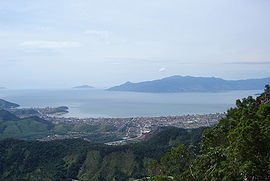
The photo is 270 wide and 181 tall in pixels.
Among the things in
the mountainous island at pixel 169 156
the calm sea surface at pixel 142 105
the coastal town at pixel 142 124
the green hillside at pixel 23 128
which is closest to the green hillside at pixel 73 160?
the mountainous island at pixel 169 156

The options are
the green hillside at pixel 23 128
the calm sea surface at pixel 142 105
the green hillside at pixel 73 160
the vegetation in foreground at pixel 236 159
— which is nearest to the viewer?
the vegetation in foreground at pixel 236 159

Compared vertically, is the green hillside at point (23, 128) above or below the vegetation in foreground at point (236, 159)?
below

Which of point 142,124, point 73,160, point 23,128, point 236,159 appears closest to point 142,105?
point 142,124

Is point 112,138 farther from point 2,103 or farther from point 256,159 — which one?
point 2,103

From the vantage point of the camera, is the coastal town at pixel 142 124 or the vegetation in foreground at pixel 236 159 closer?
the vegetation in foreground at pixel 236 159

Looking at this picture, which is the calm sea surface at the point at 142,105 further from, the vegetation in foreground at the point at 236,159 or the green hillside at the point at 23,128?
the vegetation in foreground at the point at 236,159

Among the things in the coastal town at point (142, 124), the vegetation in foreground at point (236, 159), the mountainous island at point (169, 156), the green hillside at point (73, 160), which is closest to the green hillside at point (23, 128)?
the mountainous island at point (169, 156)

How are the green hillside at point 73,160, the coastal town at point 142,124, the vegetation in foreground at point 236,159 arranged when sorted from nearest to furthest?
the vegetation in foreground at point 236,159
the green hillside at point 73,160
the coastal town at point 142,124

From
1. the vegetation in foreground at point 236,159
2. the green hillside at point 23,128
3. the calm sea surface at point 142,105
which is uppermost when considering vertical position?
the vegetation in foreground at point 236,159

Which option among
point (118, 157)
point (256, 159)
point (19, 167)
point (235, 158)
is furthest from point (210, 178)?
point (19, 167)
